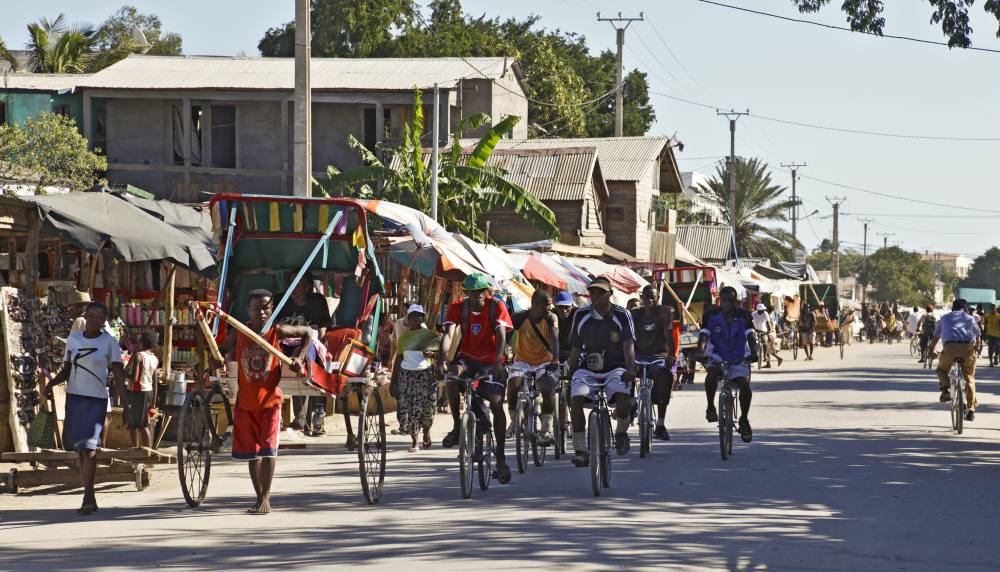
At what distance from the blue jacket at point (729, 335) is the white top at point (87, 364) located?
7.21 metres

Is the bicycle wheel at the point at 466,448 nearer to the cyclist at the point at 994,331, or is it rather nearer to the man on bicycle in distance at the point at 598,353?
the man on bicycle in distance at the point at 598,353

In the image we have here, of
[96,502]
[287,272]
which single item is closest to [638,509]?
[96,502]

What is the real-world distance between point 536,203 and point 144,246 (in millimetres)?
17766

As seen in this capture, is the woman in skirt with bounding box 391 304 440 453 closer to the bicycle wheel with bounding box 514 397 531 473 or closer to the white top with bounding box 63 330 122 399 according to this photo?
the bicycle wheel with bounding box 514 397 531 473

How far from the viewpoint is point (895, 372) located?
3591cm

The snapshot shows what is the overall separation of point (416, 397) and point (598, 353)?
275cm

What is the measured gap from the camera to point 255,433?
1051cm

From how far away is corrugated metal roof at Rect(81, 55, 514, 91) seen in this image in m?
39.8

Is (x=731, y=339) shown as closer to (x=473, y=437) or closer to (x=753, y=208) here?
(x=473, y=437)

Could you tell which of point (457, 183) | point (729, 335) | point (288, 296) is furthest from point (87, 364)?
point (457, 183)

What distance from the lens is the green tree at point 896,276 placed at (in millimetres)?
122750

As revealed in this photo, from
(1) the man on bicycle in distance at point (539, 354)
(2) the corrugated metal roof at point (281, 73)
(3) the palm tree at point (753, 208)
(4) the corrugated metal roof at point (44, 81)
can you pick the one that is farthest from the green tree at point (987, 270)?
(1) the man on bicycle in distance at point (539, 354)

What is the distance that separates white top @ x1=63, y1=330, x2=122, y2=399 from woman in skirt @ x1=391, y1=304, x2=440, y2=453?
3.55 meters

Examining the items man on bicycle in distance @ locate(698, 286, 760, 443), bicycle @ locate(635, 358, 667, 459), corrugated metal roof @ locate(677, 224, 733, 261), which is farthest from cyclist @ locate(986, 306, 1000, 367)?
bicycle @ locate(635, 358, 667, 459)
